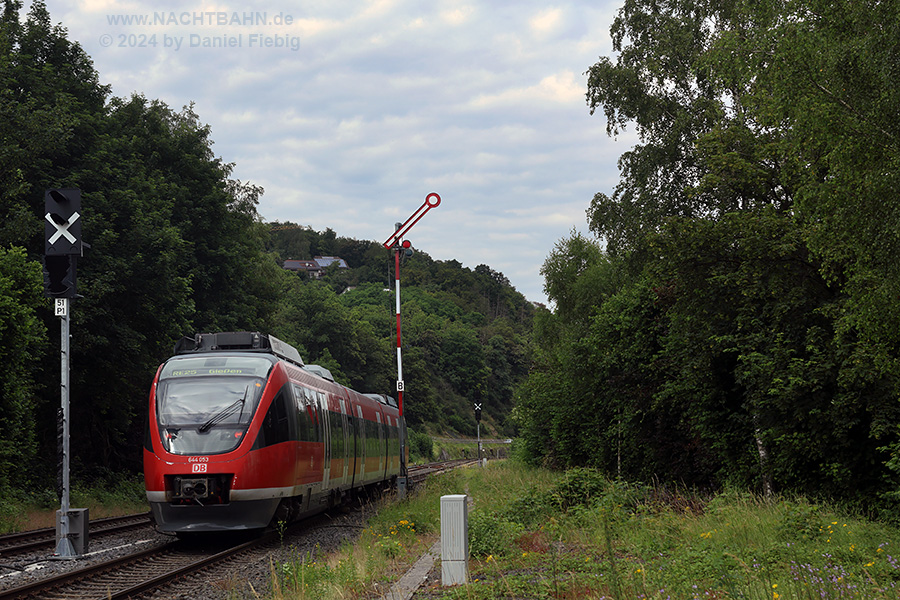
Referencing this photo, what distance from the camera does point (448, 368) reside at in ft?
396

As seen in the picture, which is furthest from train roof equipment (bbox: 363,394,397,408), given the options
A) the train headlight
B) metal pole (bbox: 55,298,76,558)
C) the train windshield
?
metal pole (bbox: 55,298,76,558)

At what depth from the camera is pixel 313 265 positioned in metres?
186

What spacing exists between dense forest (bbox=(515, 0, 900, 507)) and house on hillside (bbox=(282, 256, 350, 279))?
15022 centimetres

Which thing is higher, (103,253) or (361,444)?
(103,253)

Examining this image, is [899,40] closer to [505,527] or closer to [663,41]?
[505,527]

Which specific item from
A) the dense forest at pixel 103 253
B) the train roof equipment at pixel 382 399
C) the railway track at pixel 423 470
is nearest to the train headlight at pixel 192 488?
the dense forest at pixel 103 253

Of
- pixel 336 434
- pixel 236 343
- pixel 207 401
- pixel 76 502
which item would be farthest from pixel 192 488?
pixel 76 502

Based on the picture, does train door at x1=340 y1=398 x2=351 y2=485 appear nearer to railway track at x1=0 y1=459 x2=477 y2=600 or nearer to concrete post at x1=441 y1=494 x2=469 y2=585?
railway track at x1=0 y1=459 x2=477 y2=600

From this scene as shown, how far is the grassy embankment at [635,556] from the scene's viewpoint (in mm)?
6324

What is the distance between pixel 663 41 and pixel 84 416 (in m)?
23.1

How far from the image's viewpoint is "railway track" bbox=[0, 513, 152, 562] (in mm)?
12466

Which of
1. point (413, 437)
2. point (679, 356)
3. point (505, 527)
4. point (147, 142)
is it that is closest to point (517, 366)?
point (413, 437)

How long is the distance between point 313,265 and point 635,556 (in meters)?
181

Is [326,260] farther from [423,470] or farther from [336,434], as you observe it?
[336,434]
